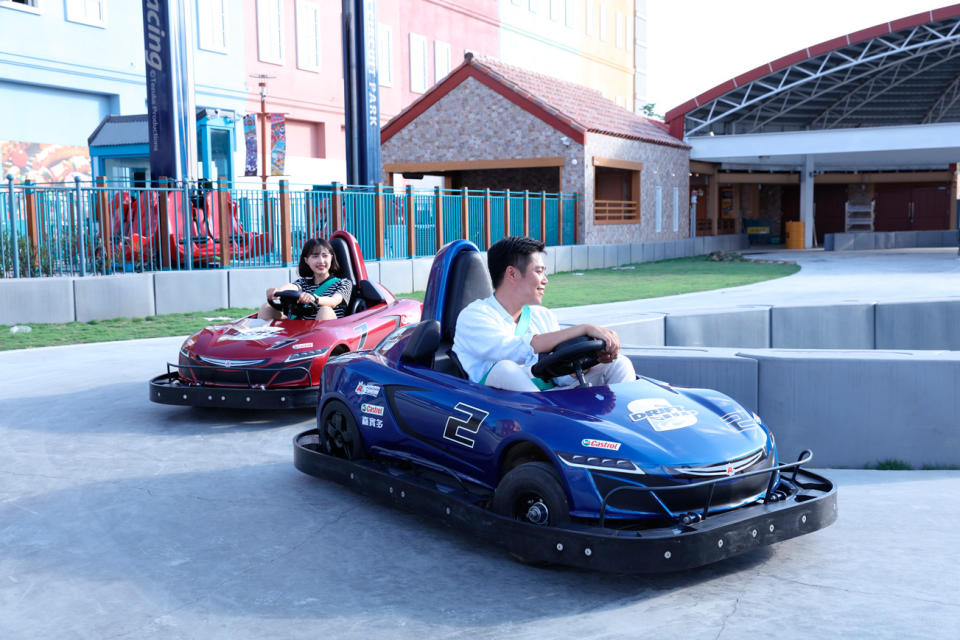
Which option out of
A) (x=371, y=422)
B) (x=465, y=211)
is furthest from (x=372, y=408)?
(x=465, y=211)

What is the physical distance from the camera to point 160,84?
16.0 metres

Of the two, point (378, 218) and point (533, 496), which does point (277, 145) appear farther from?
point (533, 496)

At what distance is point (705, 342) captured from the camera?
880 centimetres

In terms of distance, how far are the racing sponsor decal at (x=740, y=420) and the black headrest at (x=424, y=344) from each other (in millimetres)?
1365

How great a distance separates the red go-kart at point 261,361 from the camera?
641 centimetres

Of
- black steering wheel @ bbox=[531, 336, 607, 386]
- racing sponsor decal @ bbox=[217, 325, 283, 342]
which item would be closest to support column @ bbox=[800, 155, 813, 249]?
racing sponsor decal @ bbox=[217, 325, 283, 342]

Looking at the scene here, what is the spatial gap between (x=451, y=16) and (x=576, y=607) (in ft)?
116

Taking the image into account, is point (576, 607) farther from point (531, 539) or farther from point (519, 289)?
point (519, 289)

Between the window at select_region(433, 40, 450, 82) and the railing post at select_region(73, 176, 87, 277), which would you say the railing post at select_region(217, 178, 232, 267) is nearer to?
the railing post at select_region(73, 176, 87, 277)

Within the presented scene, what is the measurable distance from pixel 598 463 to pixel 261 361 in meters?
3.46

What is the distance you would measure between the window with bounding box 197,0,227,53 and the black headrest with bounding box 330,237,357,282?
785 inches

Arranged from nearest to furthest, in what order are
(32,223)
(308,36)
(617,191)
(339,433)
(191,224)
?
1. (339,433)
2. (32,223)
3. (191,224)
4. (308,36)
5. (617,191)

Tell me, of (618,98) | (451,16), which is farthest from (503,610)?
(618,98)

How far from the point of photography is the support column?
3494 cm
